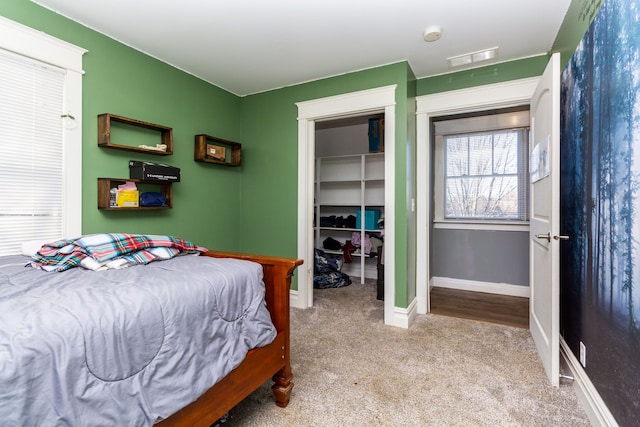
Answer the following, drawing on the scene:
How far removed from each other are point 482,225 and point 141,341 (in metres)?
4.02

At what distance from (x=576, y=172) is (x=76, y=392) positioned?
2.50 m

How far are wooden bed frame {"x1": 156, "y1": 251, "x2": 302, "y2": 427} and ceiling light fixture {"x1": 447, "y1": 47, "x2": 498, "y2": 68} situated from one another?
2336mm

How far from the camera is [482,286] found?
4062mm

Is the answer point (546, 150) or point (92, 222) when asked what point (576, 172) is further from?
point (92, 222)

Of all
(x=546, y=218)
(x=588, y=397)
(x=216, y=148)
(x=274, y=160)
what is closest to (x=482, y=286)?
(x=546, y=218)

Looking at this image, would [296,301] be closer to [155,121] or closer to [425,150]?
[425,150]

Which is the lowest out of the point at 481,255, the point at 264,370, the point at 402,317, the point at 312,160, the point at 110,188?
the point at 402,317

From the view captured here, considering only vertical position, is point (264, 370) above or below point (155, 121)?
below

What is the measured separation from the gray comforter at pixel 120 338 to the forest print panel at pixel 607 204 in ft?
4.95

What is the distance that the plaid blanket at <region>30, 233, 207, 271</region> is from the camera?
1564 mm

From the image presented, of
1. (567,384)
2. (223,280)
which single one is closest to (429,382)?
(567,384)

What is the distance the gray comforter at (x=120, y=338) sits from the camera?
2.66 ft

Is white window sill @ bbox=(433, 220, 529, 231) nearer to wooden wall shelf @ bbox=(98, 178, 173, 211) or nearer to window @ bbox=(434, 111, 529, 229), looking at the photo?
window @ bbox=(434, 111, 529, 229)

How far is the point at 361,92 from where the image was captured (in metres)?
3.01
